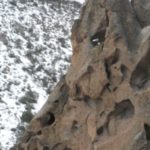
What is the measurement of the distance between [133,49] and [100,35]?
1260mm

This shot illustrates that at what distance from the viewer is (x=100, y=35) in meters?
11.6

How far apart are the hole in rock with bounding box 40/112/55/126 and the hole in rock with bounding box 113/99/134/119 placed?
2149mm

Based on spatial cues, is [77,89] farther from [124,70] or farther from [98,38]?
[124,70]

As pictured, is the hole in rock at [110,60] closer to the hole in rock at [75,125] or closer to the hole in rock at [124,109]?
the hole in rock at [124,109]

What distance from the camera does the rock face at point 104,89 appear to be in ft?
33.5

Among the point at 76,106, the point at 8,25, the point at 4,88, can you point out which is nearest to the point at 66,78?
the point at 76,106

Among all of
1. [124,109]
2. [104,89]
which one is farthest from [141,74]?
[104,89]

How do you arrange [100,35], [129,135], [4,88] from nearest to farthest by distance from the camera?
[129,135] < [100,35] < [4,88]

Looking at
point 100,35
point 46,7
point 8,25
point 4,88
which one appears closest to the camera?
point 100,35

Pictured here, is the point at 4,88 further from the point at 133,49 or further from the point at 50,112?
the point at 133,49

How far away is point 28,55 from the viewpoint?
31.8 meters

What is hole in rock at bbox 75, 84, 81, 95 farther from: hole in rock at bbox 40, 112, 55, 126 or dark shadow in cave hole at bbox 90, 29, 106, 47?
hole in rock at bbox 40, 112, 55, 126

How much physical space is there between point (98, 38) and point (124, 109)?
172 centimetres

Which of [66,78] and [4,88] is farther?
[4,88]
